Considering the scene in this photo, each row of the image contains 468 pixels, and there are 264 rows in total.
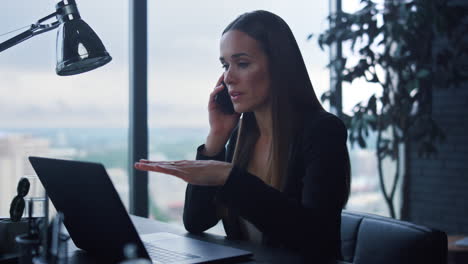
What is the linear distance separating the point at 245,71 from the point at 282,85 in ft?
0.39

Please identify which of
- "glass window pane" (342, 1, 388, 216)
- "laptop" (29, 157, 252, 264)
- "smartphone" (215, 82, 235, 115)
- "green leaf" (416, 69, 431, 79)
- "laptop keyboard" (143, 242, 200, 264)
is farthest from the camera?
"glass window pane" (342, 1, 388, 216)

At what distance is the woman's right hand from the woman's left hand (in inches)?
19.6

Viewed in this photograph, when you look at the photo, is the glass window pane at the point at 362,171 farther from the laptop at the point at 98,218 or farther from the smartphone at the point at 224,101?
the laptop at the point at 98,218

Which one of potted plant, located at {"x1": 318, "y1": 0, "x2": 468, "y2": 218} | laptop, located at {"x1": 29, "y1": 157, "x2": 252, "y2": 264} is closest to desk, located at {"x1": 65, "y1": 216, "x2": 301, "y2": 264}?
laptop, located at {"x1": 29, "y1": 157, "x2": 252, "y2": 264}

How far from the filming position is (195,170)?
A: 108 centimetres

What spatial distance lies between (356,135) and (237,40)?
5.98 feet

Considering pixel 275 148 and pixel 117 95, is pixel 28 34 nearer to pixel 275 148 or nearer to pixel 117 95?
pixel 275 148

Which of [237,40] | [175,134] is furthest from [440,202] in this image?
[237,40]

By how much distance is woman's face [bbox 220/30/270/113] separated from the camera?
1.55 metres

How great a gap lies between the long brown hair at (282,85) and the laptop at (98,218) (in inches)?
17.6

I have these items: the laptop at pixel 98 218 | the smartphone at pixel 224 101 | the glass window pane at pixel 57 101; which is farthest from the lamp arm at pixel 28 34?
the glass window pane at pixel 57 101

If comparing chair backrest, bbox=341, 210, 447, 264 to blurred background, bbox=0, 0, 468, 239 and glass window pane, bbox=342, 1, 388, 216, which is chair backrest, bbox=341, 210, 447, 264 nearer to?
blurred background, bbox=0, 0, 468, 239

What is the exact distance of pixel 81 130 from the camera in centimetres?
254

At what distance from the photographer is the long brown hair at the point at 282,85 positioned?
154 centimetres
